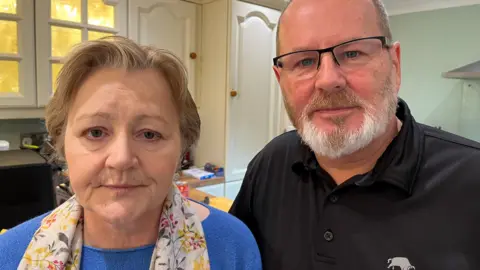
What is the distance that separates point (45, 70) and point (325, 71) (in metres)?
1.96

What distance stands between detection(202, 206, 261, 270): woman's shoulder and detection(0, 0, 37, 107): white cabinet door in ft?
5.83

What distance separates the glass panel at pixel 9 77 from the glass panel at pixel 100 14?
Answer: 539mm

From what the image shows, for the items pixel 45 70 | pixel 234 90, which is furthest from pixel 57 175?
pixel 234 90

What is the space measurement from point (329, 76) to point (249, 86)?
6.83 feet

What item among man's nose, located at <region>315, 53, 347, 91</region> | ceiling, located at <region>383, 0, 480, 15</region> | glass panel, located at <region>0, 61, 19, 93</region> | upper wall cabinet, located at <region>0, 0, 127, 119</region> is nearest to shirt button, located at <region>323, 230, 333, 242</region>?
man's nose, located at <region>315, 53, 347, 91</region>

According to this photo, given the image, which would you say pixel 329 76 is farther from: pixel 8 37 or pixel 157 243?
pixel 8 37

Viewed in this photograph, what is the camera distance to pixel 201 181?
110 inches

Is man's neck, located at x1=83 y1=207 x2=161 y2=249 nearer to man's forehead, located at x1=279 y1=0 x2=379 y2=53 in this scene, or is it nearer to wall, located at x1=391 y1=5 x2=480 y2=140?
man's forehead, located at x1=279 y1=0 x2=379 y2=53

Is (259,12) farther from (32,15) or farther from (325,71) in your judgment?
(325,71)

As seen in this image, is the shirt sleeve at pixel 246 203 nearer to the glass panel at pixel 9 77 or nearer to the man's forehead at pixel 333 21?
the man's forehead at pixel 333 21

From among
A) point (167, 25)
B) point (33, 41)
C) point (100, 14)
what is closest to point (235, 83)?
point (167, 25)

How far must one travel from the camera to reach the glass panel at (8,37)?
2.21m

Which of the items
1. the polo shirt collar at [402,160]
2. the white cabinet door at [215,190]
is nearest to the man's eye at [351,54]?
the polo shirt collar at [402,160]

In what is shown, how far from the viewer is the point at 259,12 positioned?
117 inches
